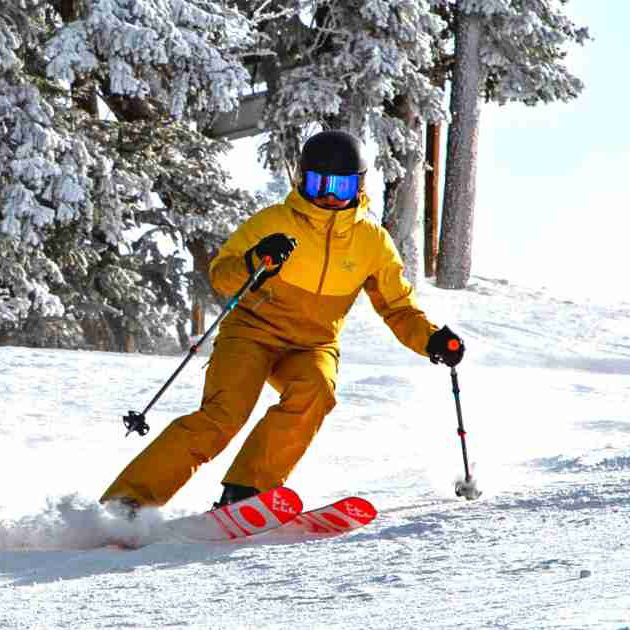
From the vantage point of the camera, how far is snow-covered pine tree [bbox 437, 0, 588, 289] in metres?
19.1

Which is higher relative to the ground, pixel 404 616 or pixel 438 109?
pixel 438 109

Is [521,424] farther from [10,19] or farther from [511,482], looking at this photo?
[10,19]

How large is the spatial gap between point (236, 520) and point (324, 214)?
134 centimetres

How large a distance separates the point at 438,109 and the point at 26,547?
13.6 metres

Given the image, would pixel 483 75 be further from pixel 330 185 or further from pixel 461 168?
pixel 330 185

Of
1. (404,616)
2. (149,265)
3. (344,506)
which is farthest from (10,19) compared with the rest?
(404,616)

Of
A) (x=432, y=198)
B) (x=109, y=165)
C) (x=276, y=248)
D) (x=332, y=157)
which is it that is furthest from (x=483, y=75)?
(x=276, y=248)

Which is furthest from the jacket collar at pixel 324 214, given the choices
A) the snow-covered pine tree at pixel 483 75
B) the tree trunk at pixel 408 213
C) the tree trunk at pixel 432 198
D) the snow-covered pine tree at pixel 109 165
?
the tree trunk at pixel 432 198

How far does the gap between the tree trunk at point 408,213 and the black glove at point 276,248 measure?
13.5 m

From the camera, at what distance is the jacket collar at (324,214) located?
5.39 meters

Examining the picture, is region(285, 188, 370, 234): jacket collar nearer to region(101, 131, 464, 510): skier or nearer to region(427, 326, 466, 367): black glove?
region(101, 131, 464, 510): skier

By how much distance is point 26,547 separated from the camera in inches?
194

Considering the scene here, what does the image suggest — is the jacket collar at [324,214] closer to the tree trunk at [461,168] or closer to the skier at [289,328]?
the skier at [289,328]

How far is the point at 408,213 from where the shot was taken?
61.9 feet
